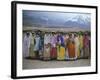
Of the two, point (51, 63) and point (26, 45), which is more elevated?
point (26, 45)

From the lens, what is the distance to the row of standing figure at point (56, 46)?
1891 millimetres

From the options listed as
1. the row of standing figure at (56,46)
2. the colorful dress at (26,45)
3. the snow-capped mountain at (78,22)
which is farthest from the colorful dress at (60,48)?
the colorful dress at (26,45)

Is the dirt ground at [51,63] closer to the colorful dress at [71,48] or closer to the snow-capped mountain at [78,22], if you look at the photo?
the colorful dress at [71,48]

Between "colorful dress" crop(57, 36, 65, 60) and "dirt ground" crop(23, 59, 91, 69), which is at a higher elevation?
"colorful dress" crop(57, 36, 65, 60)

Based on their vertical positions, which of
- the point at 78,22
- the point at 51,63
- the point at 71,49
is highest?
the point at 78,22

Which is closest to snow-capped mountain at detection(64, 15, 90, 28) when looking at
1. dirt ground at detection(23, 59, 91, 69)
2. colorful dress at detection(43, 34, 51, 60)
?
colorful dress at detection(43, 34, 51, 60)

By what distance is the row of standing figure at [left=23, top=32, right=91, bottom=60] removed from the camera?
189 centimetres

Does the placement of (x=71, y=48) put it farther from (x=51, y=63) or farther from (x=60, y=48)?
(x=51, y=63)

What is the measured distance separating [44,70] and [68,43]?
0.33m

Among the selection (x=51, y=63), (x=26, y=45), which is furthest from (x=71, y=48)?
(x=26, y=45)

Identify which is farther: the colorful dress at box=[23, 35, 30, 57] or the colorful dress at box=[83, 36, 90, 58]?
the colorful dress at box=[83, 36, 90, 58]

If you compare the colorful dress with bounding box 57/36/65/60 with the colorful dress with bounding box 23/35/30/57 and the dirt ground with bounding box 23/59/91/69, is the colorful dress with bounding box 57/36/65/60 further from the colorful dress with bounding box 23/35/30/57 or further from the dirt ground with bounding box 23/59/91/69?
the colorful dress with bounding box 23/35/30/57

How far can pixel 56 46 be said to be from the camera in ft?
6.47
